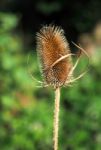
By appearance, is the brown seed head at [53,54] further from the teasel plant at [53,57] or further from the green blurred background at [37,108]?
the green blurred background at [37,108]

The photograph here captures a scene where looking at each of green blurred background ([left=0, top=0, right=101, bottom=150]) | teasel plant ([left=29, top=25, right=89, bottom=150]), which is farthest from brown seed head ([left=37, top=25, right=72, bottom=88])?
green blurred background ([left=0, top=0, right=101, bottom=150])

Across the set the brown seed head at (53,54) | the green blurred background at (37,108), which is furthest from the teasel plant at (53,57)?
the green blurred background at (37,108)

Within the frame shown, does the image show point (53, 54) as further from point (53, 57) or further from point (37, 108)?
point (37, 108)

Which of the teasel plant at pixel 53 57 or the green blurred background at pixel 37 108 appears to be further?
the green blurred background at pixel 37 108

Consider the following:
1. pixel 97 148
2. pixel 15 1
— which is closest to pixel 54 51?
pixel 97 148

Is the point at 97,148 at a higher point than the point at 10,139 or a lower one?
lower

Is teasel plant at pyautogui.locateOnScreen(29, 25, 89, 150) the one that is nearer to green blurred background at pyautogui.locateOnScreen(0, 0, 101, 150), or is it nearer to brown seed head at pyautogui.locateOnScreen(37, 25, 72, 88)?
brown seed head at pyautogui.locateOnScreen(37, 25, 72, 88)

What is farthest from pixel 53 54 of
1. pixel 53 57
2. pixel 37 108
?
pixel 37 108

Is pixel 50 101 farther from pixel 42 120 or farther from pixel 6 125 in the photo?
pixel 42 120

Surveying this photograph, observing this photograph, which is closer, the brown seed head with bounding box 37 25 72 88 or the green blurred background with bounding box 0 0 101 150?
the brown seed head with bounding box 37 25 72 88
